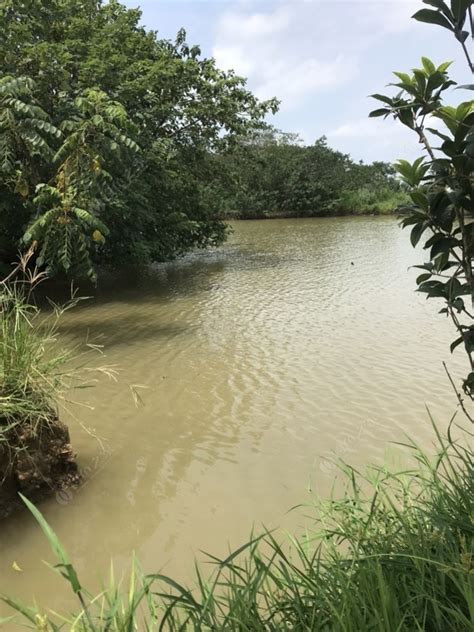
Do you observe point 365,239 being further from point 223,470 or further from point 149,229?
point 223,470

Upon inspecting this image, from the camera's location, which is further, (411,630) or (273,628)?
(273,628)

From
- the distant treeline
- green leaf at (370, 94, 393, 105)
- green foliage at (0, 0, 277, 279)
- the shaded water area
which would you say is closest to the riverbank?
the distant treeline

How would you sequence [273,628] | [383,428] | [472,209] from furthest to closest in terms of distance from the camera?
1. [383,428]
2. [472,209]
3. [273,628]

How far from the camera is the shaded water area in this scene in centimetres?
333

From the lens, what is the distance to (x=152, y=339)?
314 inches

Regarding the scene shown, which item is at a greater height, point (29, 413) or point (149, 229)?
point (149, 229)

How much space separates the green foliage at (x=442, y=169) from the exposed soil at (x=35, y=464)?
270cm

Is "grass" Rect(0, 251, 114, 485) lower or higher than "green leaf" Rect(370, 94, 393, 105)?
lower

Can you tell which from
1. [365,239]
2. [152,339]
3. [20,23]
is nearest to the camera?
[152,339]

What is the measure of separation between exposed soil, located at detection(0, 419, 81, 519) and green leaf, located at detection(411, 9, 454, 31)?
3.14 metres

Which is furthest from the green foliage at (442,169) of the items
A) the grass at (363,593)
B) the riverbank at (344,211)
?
the riverbank at (344,211)

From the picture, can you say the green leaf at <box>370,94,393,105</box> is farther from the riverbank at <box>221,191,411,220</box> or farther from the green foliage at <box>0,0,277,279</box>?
the riverbank at <box>221,191,411,220</box>

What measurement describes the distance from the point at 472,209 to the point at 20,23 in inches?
429

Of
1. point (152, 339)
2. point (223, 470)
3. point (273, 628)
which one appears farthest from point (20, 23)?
point (273, 628)
